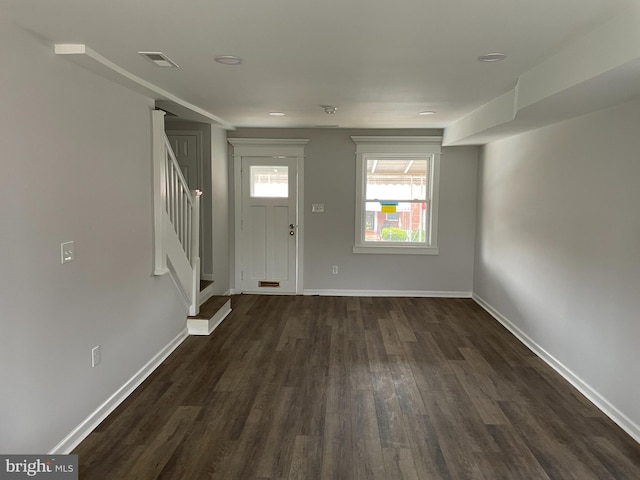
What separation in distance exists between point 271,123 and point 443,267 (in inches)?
120

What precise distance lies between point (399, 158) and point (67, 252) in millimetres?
4619

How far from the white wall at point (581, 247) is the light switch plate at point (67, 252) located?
3461 millimetres

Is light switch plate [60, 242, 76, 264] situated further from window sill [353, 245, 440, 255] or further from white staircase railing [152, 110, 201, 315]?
window sill [353, 245, 440, 255]

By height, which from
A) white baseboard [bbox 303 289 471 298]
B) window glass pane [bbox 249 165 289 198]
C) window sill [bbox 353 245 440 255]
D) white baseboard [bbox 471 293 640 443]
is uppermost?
window glass pane [bbox 249 165 289 198]

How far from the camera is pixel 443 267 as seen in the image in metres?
6.32

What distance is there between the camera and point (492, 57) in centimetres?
257

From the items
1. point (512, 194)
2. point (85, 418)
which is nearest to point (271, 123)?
point (512, 194)

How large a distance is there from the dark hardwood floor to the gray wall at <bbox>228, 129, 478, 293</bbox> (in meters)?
1.63

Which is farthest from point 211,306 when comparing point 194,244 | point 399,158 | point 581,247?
point 581,247

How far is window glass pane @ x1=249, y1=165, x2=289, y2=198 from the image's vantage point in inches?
247

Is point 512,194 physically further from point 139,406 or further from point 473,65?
point 139,406

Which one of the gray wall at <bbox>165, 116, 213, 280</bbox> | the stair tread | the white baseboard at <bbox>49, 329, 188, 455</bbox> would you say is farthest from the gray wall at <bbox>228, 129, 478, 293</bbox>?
the white baseboard at <bbox>49, 329, 188, 455</bbox>

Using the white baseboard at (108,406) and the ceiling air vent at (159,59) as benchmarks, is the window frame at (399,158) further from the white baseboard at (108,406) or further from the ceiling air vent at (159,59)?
the ceiling air vent at (159,59)

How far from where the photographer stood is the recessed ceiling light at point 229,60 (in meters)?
2.65
